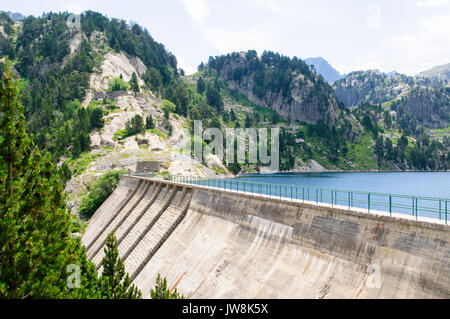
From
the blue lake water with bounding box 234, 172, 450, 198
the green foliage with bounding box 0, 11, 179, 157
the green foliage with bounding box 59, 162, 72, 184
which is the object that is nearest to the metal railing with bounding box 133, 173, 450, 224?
the blue lake water with bounding box 234, 172, 450, 198

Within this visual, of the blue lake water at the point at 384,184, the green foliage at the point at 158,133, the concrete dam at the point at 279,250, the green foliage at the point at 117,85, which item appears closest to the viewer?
the concrete dam at the point at 279,250

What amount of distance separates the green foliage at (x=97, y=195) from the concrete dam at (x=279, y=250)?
31475mm

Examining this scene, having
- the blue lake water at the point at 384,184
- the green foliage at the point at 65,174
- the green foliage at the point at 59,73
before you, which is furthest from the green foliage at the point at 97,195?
the blue lake water at the point at 384,184

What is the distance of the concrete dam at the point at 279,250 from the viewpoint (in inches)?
612

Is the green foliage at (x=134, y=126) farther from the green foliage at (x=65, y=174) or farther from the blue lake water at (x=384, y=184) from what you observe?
the blue lake water at (x=384, y=184)

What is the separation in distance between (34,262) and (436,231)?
19177 millimetres

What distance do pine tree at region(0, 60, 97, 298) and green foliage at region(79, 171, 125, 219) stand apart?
60.0 m

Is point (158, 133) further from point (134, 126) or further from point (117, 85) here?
→ point (117, 85)

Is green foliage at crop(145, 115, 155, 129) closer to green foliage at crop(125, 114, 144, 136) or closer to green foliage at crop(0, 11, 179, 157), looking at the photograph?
green foliage at crop(125, 114, 144, 136)

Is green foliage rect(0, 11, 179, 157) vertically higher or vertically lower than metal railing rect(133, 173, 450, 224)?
higher

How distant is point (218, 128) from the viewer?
518 feet

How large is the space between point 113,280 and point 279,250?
12.8m

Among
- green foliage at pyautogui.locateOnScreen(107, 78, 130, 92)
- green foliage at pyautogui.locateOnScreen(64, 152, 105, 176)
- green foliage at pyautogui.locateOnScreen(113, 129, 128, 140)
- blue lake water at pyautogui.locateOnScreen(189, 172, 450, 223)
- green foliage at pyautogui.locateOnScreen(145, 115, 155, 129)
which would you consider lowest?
blue lake water at pyautogui.locateOnScreen(189, 172, 450, 223)

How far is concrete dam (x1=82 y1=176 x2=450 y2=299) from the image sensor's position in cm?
1555
